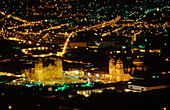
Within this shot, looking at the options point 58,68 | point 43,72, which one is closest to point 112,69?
point 58,68

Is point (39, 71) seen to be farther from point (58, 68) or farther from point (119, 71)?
point (119, 71)

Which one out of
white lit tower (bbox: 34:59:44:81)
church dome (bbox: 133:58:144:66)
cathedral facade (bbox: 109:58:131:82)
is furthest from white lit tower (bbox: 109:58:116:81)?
white lit tower (bbox: 34:59:44:81)

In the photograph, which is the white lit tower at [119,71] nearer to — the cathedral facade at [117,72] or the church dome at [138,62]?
the cathedral facade at [117,72]

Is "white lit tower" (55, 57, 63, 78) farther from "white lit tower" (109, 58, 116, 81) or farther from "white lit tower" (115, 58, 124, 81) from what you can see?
"white lit tower" (115, 58, 124, 81)

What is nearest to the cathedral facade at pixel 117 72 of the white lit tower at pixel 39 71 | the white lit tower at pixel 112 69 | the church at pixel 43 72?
the white lit tower at pixel 112 69

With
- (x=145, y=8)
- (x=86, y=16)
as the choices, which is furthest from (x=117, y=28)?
(x=145, y=8)

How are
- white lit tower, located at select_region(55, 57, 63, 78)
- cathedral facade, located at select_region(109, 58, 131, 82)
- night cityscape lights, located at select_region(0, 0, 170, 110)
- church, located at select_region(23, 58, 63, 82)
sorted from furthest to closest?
1. white lit tower, located at select_region(55, 57, 63, 78)
2. church, located at select_region(23, 58, 63, 82)
3. cathedral facade, located at select_region(109, 58, 131, 82)
4. night cityscape lights, located at select_region(0, 0, 170, 110)

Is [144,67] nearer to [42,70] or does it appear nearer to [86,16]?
[86,16]
